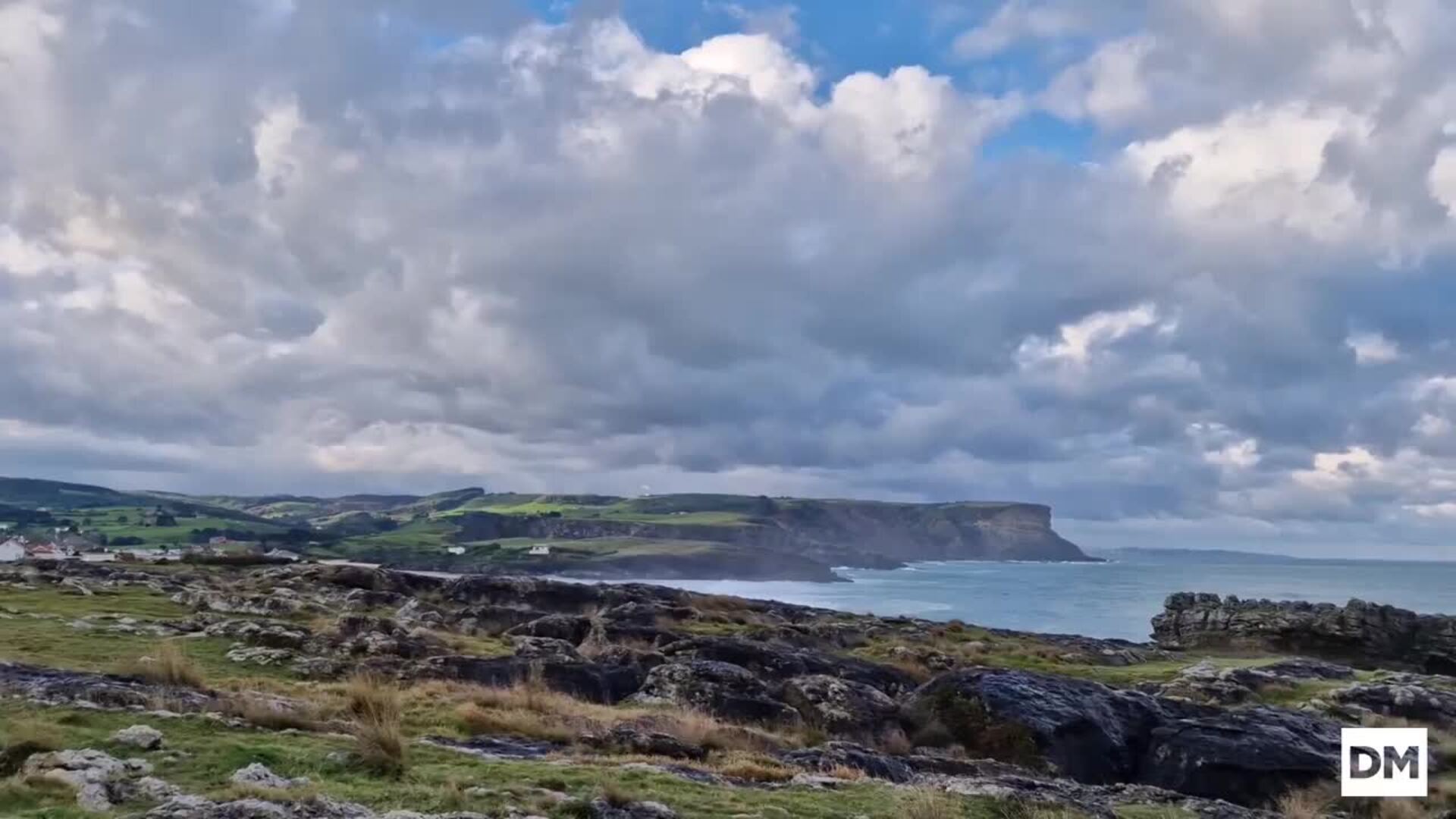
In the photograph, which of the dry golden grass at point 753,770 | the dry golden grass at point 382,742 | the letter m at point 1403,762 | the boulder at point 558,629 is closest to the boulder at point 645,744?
the dry golden grass at point 753,770

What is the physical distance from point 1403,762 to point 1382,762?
2895mm

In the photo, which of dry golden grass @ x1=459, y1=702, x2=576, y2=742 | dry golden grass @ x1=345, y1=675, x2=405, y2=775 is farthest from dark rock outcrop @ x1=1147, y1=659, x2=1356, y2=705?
dry golden grass @ x1=345, y1=675, x2=405, y2=775

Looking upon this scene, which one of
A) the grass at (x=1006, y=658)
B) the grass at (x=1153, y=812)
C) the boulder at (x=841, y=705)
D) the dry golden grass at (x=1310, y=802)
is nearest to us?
the grass at (x=1153, y=812)

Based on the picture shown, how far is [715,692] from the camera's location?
27.1 metres

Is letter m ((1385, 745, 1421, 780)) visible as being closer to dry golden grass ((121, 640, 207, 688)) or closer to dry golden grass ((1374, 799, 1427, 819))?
dry golden grass ((1374, 799, 1427, 819))

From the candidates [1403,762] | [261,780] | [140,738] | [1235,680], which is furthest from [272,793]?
[1235,680]

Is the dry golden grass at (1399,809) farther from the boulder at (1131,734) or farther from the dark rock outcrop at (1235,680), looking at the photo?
the dark rock outcrop at (1235,680)

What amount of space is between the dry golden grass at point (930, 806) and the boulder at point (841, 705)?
419 inches

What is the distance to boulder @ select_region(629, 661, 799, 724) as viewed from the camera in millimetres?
26094

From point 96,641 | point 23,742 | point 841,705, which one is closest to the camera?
point 23,742

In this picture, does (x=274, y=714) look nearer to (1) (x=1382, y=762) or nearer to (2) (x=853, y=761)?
(2) (x=853, y=761)

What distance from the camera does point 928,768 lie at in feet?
66.8

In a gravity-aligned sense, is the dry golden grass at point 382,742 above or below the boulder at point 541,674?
above

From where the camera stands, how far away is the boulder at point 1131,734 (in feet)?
74.5
